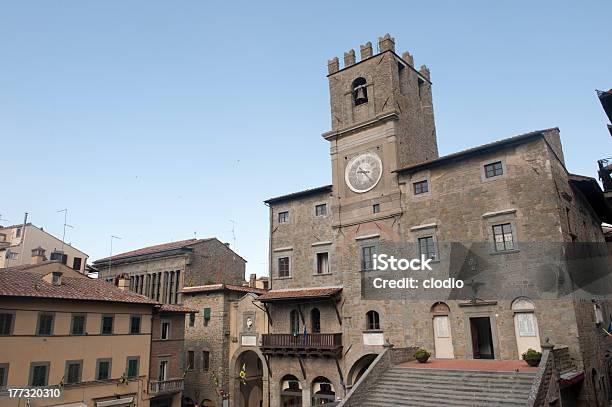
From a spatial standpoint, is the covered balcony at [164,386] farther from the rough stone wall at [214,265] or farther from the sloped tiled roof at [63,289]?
the rough stone wall at [214,265]

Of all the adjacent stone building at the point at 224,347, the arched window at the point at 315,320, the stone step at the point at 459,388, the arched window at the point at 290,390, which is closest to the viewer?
the stone step at the point at 459,388

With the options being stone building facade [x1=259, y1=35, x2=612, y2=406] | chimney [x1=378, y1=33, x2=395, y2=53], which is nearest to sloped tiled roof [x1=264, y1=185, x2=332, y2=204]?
stone building facade [x1=259, y1=35, x2=612, y2=406]

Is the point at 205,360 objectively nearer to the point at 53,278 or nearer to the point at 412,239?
the point at 53,278

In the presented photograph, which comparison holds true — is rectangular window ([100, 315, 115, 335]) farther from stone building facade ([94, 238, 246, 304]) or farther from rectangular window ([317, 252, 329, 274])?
rectangular window ([317, 252, 329, 274])

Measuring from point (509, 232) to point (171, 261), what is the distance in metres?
28.2

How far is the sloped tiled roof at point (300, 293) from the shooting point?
28.0m

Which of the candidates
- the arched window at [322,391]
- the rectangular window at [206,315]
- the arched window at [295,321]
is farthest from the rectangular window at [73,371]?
the arched window at [322,391]

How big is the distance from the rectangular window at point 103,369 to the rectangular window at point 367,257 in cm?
1634

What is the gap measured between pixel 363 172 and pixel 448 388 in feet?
47.2

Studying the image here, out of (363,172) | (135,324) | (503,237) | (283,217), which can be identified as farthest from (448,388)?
(135,324)

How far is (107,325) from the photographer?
92.4ft

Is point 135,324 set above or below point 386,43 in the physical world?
below

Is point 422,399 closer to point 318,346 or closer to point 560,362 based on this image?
point 560,362

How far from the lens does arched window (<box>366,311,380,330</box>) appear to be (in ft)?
87.8
